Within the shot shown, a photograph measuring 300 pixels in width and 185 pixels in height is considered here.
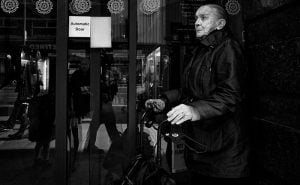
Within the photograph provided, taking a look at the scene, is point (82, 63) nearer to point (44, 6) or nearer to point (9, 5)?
point (44, 6)

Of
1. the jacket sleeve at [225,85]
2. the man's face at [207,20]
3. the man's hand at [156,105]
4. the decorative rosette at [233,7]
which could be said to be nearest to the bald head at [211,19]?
the man's face at [207,20]

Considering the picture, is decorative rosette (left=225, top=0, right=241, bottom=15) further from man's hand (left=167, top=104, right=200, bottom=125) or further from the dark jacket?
man's hand (left=167, top=104, right=200, bottom=125)

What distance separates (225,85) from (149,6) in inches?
79.0

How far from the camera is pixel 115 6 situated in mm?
3803

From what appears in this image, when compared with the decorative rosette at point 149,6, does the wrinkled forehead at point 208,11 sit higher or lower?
lower

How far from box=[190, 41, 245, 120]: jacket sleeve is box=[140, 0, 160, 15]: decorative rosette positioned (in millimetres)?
1767

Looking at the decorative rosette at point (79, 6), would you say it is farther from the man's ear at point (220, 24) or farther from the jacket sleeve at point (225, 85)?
the jacket sleeve at point (225, 85)

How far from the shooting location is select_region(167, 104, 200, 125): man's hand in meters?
1.90

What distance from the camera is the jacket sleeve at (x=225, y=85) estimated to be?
202 centimetres

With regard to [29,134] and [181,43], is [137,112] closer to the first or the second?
[181,43]

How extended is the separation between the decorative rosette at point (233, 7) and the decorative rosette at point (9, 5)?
2.25m

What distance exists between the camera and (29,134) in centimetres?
434

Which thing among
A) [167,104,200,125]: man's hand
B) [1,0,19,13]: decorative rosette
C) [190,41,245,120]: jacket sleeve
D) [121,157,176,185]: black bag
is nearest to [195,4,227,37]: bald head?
[190,41,245,120]: jacket sleeve

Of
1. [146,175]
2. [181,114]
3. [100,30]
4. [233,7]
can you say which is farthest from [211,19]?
[100,30]
